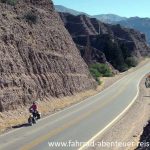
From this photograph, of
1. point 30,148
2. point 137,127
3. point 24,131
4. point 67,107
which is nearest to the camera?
point 30,148

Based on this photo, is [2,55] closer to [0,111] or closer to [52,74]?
[0,111]

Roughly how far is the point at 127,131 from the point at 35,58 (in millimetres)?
18729

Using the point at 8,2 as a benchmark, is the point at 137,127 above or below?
below

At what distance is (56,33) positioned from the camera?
5791cm

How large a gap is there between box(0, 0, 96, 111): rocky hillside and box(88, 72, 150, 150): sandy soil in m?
8.80

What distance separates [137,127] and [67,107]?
39.2 ft

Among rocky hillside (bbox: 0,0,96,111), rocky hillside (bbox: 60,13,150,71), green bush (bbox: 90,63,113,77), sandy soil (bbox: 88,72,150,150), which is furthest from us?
rocky hillside (bbox: 60,13,150,71)

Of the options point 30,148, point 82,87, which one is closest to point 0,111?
point 30,148

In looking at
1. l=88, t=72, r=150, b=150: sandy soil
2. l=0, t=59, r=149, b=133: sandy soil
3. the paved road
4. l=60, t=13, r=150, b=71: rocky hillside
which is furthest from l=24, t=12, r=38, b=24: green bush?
l=60, t=13, r=150, b=71: rocky hillside

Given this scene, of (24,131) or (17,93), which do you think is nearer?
(24,131)

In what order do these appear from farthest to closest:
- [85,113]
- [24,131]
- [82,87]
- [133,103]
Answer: [82,87]
[133,103]
[85,113]
[24,131]

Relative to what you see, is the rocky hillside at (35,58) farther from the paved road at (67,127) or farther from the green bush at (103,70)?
the green bush at (103,70)

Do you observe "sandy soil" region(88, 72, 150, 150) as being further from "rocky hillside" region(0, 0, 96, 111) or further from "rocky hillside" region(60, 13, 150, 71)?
"rocky hillside" region(60, 13, 150, 71)

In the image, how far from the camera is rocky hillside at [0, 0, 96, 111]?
39.7 metres
